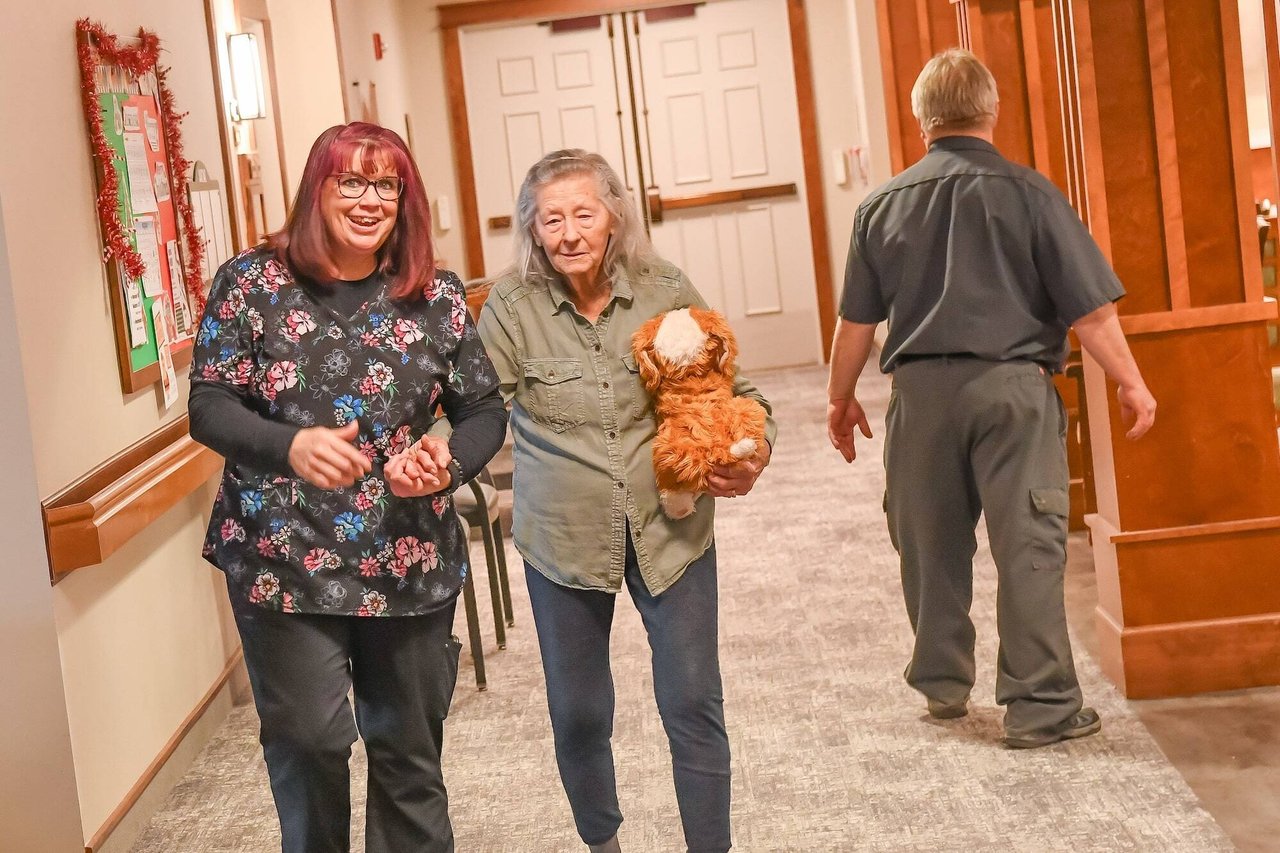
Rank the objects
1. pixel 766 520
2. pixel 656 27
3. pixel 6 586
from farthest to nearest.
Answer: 1. pixel 656 27
2. pixel 766 520
3. pixel 6 586

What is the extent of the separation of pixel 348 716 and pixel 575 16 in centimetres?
793

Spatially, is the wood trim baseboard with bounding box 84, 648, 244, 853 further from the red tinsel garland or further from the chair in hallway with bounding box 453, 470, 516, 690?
the red tinsel garland

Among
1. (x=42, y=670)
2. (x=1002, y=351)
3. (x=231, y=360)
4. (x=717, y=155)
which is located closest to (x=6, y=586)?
(x=42, y=670)

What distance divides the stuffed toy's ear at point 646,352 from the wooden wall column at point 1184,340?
4.81 feet

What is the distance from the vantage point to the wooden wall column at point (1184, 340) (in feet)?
10.7

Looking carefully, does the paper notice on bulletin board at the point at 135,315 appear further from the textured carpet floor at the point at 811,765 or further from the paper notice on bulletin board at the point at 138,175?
the textured carpet floor at the point at 811,765

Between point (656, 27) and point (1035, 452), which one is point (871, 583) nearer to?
point (1035, 452)

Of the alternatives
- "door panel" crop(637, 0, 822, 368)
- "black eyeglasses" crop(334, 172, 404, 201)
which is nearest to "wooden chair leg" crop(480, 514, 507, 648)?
"black eyeglasses" crop(334, 172, 404, 201)

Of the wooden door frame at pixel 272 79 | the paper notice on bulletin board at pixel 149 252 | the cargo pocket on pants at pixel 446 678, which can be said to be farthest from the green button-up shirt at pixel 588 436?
the wooden door frame at pixel 272 79

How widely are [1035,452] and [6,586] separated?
80.8 inches

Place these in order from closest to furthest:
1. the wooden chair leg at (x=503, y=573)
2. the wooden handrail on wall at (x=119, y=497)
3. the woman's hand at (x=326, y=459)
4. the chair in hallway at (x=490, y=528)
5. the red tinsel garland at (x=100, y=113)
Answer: the woman's hand at (x=326, y=459), the wooden handrail on wall at (x=119, y=497), the red tinsel garland at (x=100, y=113), the chair in hallway at (x=490, y=528), the wooden chair leg at (x=503, y=573)

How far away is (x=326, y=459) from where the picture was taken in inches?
74.2

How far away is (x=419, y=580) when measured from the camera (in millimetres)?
2109

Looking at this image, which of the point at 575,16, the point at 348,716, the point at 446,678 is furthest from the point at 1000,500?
the point at 575,16
